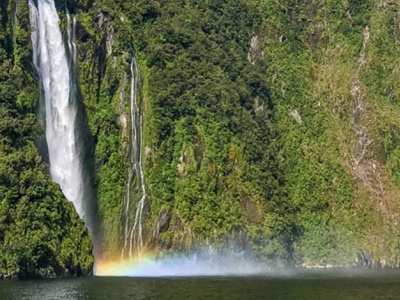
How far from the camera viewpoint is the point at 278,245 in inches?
4218

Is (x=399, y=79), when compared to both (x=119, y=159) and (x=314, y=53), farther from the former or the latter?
(x=119, y=159)

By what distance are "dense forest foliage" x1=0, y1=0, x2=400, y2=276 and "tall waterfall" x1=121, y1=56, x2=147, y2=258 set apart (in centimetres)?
89

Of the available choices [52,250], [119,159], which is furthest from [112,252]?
[52,250]

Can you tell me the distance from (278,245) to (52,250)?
44.7 m

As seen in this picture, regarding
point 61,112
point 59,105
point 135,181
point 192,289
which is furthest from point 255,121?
point 192,289

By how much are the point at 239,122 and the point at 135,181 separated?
2422 centimetres

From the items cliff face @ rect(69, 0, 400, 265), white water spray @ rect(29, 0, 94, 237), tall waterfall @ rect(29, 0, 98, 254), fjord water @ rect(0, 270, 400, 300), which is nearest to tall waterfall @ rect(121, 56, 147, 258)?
cliff face @ rect(69, 0, 400, 265)

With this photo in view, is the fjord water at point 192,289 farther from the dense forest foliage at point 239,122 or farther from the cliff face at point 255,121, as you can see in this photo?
the cliff face at point 255,121

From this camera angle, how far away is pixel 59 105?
92688 millimetres

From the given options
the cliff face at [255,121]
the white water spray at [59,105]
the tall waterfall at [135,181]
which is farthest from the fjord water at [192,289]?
the cliff face at [255,121]

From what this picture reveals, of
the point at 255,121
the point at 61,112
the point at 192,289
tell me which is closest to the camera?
the point at 192,289

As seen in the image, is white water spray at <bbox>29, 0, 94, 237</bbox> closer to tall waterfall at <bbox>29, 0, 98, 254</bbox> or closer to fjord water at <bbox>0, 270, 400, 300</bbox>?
tall waterfall at <bbox>29, 0, 98, 254</bbox>

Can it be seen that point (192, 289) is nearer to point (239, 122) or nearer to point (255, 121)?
point (239, 122)

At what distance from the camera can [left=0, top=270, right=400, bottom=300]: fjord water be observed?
178 feet
